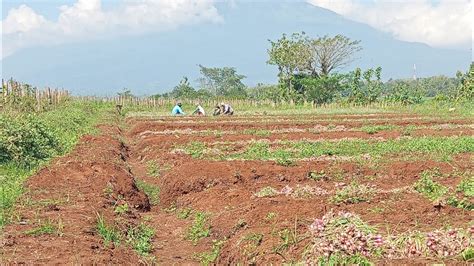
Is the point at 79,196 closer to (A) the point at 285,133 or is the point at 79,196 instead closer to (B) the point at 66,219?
(B) the point at 66,219

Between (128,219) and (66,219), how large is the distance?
1611 millimetres

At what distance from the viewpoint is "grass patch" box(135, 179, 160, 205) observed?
13609 mm

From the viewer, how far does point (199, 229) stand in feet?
33.4

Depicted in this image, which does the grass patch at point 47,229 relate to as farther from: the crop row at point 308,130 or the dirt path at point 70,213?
the crop row at point 308,130

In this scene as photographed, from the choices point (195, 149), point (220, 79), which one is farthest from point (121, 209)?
point (220, 79)

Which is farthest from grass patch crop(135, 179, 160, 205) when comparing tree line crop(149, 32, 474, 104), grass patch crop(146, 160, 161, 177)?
tree line crop(149, 32, 474, 104)

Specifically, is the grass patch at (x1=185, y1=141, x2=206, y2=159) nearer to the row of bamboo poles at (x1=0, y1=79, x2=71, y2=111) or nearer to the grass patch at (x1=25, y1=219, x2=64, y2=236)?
the grass patch at (x1=25, y1=219, x2=64, y2=236)

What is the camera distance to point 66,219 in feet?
28.7

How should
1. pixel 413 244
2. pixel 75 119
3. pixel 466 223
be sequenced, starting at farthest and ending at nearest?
pixel 75 119 < pixel 466 223 < pixel 413 244

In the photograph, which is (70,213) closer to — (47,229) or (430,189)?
(47,229)

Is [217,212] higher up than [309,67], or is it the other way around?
[309,67]

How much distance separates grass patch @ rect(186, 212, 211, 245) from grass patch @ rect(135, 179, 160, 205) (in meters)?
3.02

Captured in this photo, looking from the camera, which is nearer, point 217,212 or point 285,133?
point 217,212

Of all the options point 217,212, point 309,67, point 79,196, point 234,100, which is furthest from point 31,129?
point 309,67
